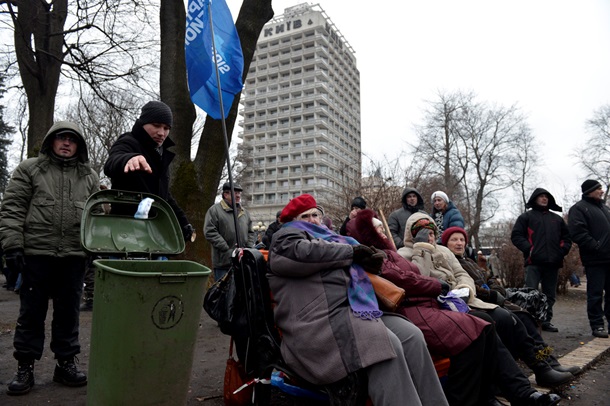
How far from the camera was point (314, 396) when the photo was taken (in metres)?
2.61

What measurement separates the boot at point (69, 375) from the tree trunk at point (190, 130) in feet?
14.4

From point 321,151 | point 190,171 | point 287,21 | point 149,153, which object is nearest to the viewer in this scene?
point 149,153

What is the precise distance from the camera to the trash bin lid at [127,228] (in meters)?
2.71

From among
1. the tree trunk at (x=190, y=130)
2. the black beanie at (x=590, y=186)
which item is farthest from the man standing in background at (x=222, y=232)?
the black beanie at (x=590, y=186)

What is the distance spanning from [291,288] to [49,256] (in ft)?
6.33

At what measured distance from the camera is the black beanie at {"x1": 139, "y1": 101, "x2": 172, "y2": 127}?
3.09m

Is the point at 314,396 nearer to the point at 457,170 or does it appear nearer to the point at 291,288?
the point at 291,288

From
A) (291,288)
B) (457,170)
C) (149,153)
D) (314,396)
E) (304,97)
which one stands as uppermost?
(304,97)

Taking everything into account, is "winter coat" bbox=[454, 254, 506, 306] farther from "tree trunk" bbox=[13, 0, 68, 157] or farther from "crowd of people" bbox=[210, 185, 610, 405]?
"tree trunk" bbox=[13, 0, 68, 157]

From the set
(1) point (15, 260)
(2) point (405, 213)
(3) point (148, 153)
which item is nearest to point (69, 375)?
(1) point (15, 260)

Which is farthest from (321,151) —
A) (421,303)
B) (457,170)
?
(421,303)

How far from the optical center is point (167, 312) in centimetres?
227

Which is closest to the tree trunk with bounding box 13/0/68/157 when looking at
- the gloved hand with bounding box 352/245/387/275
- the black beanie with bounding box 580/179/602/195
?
the gloved hand with bounding box 352/245/387/275

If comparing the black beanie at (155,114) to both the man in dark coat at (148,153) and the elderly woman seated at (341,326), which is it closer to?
the man in dark coat at (148,153)
